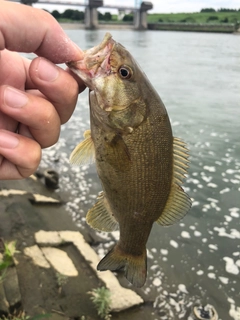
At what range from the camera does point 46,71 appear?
2188 mm

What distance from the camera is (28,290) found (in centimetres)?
545

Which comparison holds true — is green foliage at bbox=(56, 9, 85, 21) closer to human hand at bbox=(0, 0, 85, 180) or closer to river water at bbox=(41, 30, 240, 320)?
river water at bbox=(41, 30, 240, 320)

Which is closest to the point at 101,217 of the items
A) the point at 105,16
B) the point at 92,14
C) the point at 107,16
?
the point at 92,14

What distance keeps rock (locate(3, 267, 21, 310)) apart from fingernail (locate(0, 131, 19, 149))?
323 centimetres

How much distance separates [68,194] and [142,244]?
7380mm

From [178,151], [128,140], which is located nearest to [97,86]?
[128,140]

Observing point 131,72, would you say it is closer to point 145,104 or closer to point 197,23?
point 145,104

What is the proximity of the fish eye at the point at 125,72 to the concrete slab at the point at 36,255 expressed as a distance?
4611mm

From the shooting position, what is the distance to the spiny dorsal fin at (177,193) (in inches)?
99.6

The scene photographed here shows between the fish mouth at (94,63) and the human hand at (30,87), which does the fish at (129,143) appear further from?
the human hand at (30,87)

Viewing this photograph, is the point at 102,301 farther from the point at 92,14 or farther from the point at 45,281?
the point at 92,14

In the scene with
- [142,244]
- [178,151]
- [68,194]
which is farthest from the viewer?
[68,194]

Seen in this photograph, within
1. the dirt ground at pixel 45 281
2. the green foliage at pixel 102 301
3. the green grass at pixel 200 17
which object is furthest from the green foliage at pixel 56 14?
the green foliage at pixel 102 301

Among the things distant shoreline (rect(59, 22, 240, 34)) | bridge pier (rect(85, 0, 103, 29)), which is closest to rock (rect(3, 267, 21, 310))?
distant shoreline (rect(59, 22, 240, 34))
